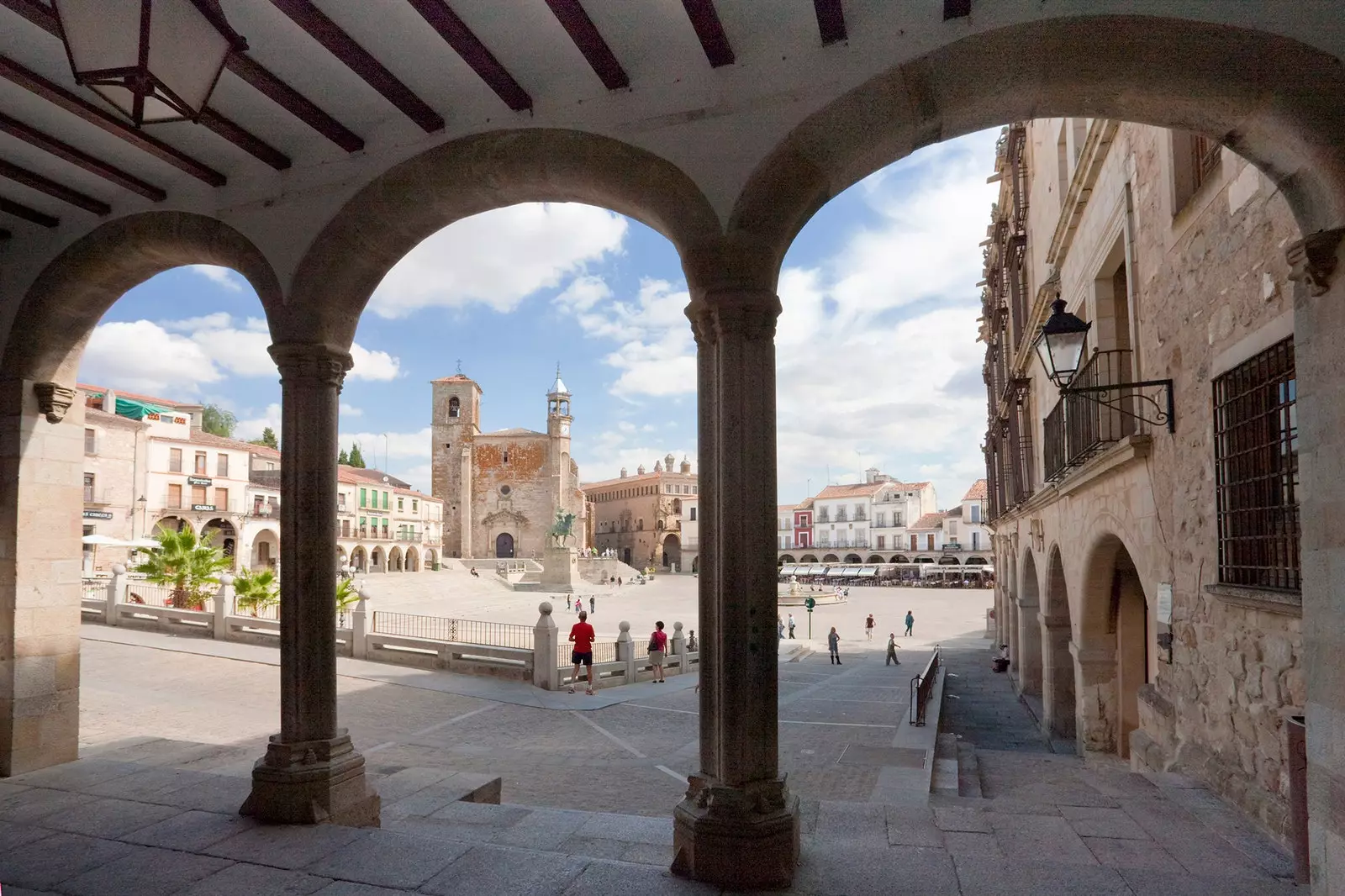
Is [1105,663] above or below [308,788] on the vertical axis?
below

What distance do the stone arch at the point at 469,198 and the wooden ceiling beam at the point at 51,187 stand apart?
173cm

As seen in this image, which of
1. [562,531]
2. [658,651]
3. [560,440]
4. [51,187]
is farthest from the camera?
[560,440]

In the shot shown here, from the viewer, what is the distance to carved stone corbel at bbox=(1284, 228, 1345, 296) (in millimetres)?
2896

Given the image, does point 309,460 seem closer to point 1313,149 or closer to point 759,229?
point 759,229

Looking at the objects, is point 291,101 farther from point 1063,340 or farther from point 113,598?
point 113,598

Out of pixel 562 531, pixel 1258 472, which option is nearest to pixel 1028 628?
pixel 1258 472

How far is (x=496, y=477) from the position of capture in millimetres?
58375

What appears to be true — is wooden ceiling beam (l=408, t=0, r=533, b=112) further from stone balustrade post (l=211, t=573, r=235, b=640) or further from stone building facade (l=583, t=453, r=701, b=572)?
stone building facade (l=583, t=453, r=701, b=572)

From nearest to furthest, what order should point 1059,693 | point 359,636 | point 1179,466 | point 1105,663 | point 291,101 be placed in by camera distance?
point 291,101, point 1179,466, point 1105,663, point 1059,693, point 359,636

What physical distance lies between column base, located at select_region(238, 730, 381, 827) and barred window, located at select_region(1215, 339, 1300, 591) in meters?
5.04

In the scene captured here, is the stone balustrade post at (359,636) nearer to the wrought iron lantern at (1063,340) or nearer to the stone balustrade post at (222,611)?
the stone balustrade post at (222,611)

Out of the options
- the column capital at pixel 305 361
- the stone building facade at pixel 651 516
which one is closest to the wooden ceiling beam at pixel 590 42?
the column capital at pixel 305 361

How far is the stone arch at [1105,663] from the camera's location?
879 cm

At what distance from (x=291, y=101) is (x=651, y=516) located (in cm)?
7517
